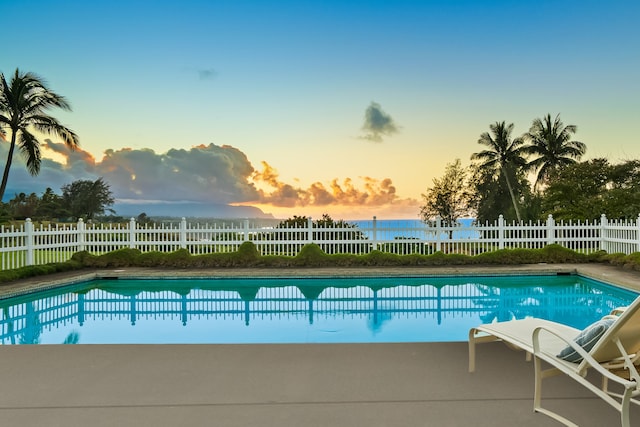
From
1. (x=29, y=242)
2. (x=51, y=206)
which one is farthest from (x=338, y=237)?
(x=51, y=206)

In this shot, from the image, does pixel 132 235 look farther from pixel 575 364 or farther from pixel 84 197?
pixel 84 197

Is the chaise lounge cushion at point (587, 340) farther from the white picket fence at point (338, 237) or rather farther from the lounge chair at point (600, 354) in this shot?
the white picket fence at point (338, 237)

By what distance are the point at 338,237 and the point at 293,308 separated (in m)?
5.97

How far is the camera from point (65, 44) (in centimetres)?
1333

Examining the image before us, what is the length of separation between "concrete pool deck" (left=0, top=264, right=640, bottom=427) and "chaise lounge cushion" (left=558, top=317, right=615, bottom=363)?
315 mm

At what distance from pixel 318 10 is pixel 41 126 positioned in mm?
11994

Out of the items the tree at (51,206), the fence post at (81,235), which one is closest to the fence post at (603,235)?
the fence post at (81,235)

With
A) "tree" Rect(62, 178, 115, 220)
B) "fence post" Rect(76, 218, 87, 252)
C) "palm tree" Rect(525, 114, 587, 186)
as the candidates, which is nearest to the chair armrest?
"fence post" Rect(76, 218, 87, 252)

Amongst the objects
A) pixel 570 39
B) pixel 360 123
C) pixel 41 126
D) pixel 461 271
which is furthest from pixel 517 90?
pixel 41 126

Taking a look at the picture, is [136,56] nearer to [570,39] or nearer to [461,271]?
[461,271]

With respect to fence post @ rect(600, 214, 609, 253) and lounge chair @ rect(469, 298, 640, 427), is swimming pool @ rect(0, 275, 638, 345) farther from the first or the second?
fence post @ rect(600, 214, 609, 253)

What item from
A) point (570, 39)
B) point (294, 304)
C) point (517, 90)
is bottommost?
point (294, 304)

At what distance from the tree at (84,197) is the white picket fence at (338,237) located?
63.5ft

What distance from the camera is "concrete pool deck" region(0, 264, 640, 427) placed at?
2320 millimetres
